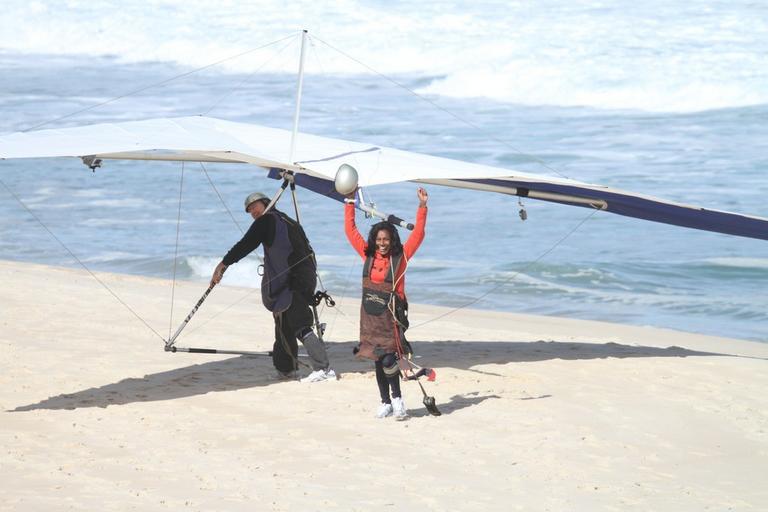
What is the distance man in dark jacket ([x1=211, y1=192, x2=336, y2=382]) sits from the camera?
336 inches

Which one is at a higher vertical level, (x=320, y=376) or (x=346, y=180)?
(x=346, y=180)

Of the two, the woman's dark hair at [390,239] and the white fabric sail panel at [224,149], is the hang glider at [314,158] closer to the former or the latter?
the white fabric sail panel at [224,149]

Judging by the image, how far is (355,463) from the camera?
22.1 feet

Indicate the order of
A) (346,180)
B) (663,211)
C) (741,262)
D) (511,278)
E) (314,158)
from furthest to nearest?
(741,262)
(511,278)
(663,211)
(314,158)
(346,180)

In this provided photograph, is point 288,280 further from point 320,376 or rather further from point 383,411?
point 383,411

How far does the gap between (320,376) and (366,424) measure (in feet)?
3.76

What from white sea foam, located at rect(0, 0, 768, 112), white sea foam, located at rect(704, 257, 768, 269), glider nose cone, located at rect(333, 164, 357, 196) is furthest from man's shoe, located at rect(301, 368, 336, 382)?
white sea foam, located at rect(0, 0, 768, 112)

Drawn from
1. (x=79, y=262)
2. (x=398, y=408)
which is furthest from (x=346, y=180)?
(x=79, y=262)

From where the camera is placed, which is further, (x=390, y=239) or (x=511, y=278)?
(x=511, y=278)

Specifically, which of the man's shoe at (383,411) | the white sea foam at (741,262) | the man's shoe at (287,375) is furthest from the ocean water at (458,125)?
the man's shoe at (383,411)

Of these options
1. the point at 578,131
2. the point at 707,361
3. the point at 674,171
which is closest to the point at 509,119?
the point at 578,131

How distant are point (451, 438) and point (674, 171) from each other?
49.1 feet

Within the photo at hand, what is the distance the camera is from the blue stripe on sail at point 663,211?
9.02 metres

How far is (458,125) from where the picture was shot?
87.7 ft
